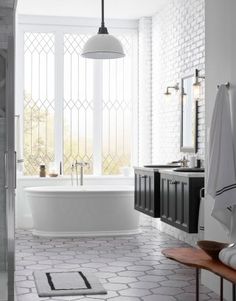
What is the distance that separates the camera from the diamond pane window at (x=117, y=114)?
973cm

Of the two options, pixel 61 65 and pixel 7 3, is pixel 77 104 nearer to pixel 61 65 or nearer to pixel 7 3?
pixel 61 65

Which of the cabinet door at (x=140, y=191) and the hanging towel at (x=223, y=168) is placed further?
the cabinet door at (x=140, y=191)

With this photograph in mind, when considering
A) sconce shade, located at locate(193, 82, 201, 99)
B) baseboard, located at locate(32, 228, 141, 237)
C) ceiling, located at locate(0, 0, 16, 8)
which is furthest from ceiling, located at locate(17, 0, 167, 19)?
ceiling, located at locate(0, 0, 16, 8)

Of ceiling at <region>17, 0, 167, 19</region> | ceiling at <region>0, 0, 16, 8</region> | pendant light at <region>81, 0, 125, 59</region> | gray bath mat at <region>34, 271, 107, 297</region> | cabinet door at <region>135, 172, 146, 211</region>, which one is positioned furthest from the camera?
ceiling at <region>17, 0, 167, 19</region>

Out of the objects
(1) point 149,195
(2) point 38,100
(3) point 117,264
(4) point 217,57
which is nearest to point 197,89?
(1) point 149,195

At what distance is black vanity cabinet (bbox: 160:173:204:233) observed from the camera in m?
6.15

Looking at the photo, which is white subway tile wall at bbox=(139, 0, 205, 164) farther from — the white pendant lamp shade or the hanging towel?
the hanging towel

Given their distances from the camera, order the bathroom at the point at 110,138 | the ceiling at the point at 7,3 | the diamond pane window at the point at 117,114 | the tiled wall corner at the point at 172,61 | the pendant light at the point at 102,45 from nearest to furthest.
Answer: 1. the ceiling at the point at 7,3
2. the bathroom at the point at 110,138
3. the pendant light at the point at 102,45
4. the tiled wall corner at the point at 172,61
5. the diamond pane window at the point at 117,114

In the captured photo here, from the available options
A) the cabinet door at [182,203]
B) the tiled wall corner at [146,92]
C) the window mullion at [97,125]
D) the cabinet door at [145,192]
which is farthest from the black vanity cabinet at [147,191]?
the window mullion at [97,125]

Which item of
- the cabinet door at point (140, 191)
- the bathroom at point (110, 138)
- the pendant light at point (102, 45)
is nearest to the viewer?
the bathroom at point (110, 138)

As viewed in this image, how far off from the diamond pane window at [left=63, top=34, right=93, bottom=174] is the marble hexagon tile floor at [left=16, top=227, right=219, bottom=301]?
163 cm

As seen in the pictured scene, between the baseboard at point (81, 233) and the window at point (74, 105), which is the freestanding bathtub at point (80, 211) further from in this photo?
the window at point (74, 105)

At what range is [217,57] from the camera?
5.16 metres

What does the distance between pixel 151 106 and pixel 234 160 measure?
502cm
